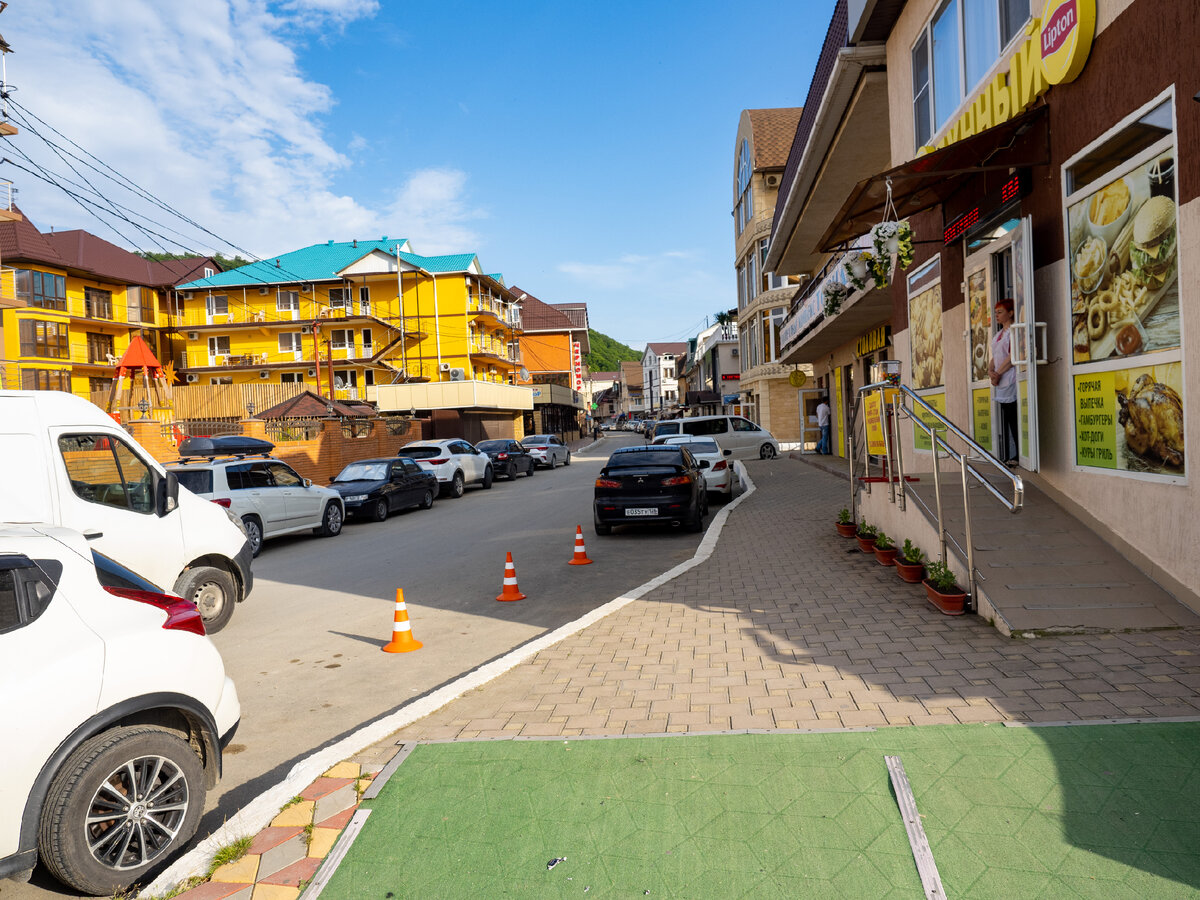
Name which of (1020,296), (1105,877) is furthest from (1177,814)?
(1020,296)

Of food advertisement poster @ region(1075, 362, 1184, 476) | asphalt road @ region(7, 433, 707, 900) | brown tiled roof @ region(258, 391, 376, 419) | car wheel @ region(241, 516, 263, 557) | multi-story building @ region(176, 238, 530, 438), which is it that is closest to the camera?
asphalt road @ region(7, 433, 707, 900)

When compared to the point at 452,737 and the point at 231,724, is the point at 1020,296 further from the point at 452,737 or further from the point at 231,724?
the point at 231,724

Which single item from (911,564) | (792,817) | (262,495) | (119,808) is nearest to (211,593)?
(119,808)

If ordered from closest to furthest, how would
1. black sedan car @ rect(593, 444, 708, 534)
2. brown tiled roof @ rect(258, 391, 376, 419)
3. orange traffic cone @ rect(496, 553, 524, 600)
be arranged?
orange traffic cone @ rect(496, 553, 524, 600) → black sedan car @ rect(593, 444, 708, 534) → brown tiled roof @ rect(258, 391, 376, 419)

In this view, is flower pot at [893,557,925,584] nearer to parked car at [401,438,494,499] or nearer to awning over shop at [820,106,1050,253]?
awning over shop at [820,106,1050,253]

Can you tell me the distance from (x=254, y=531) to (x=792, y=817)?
1183 centimetres

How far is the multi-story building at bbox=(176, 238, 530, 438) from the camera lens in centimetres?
4916

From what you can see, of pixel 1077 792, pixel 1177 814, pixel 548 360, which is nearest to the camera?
pixel 1177 814

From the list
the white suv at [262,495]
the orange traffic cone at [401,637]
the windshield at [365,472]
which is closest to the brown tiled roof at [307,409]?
the windshield at [365,472]

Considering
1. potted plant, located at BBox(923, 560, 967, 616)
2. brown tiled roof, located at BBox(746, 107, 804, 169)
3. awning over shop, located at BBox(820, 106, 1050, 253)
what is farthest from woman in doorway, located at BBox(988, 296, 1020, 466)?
brown tiled roof, located at BBox(746, 107, 804, 169)

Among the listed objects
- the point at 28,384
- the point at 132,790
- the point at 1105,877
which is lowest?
the point at 1105,877

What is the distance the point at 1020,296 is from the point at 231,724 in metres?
7.48

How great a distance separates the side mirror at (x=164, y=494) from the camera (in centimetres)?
720

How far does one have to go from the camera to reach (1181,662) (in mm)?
4699
